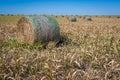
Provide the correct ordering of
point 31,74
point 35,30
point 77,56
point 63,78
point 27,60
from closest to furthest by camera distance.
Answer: point 63,78 → point 31,74 → point 27,60 → point 77,56 → point 35,30

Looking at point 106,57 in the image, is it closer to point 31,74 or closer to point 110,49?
point 110,49

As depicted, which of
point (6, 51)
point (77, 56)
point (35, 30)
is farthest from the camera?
point (35, 30)

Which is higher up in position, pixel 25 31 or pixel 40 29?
pixel 40 29

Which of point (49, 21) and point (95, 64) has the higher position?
point (49, 21)

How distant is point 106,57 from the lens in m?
6.79

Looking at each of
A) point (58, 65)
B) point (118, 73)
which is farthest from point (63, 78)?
point (118, 73)

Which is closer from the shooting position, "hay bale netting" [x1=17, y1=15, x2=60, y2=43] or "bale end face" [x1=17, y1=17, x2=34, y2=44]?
"hay bale netting" [x1=17, y1=15, x2=60, y2=43]

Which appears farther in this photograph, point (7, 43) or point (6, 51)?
point (7, 43)

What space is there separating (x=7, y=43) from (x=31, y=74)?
156 inches

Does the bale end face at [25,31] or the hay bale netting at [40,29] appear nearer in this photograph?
the hay bale netting at [40,29]

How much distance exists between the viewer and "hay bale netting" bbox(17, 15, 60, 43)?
29.6 ft

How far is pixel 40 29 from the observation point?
29.5ft

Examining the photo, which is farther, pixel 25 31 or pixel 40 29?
pixel 25 31

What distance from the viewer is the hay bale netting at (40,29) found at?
9008 millimetres
